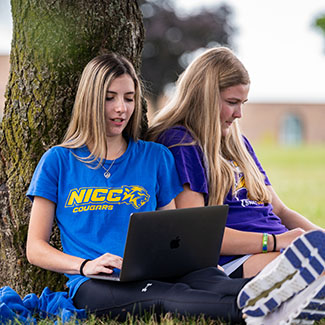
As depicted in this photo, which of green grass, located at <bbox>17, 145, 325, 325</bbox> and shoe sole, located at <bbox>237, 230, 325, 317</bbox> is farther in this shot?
green grass, located at <bbox>17, 145, 325, 325</bbox>

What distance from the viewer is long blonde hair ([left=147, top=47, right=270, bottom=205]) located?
10.9 ft

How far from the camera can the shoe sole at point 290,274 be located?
228cm

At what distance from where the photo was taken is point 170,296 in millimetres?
2654

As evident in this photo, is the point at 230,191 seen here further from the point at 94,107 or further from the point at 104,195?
the point at 94,107

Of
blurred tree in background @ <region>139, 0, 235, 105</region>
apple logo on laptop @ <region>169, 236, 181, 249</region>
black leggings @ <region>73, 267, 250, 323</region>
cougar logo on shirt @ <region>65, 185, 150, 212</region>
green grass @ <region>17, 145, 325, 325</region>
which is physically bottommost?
green grass @ <region>17, 145, 325, 325</region>

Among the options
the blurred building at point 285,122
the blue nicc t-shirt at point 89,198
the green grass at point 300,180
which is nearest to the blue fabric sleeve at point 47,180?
the blue nicc t-shirt at point 89,198

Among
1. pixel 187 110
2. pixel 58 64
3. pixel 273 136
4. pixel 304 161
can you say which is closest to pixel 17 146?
pixel 58 64

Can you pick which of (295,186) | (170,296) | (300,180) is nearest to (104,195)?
(170,296)

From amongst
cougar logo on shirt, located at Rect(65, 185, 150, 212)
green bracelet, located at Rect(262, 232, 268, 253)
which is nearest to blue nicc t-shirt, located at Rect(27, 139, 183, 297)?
cougar logo on shirt, located at Rect(65, 185, 150, 212)

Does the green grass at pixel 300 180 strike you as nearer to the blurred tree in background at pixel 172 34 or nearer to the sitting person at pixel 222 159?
the sitting person at pixel 222 159

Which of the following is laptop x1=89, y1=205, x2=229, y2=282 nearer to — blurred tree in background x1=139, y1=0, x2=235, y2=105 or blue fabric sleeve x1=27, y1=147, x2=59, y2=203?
blue fabric sleeve x1=27, y1=147, x2=59, y2=203

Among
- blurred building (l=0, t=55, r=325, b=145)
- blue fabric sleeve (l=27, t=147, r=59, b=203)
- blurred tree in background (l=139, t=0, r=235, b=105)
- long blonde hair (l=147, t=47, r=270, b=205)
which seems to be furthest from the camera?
blurred building (l=0, t=55, r=325, b=145)

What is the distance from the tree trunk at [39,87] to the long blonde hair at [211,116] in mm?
484

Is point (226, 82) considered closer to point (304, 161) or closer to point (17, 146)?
point (17, 146)
